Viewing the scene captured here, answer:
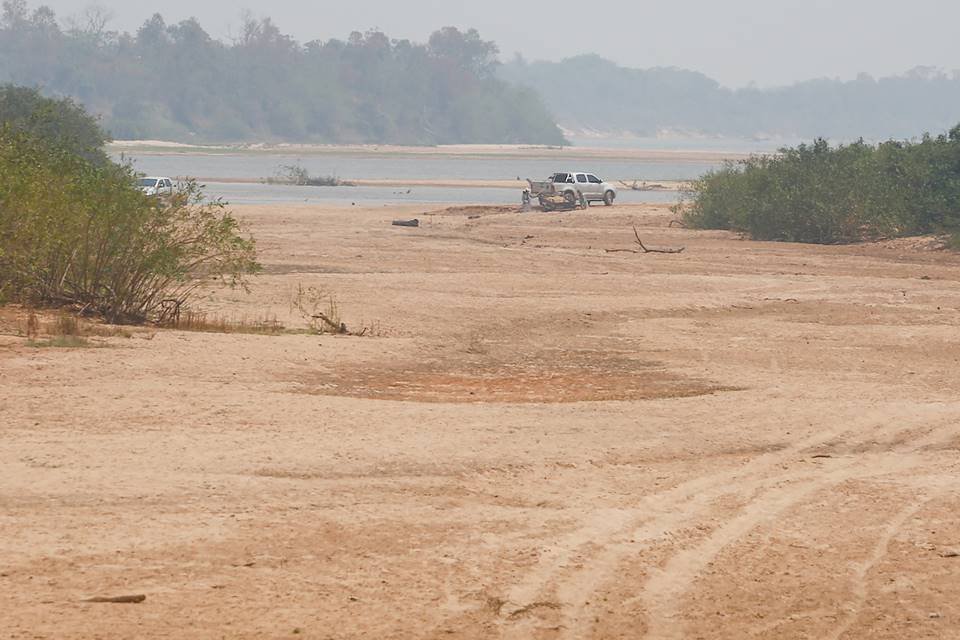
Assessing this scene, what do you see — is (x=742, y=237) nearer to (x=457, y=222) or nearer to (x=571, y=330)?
(x=457, y=222)

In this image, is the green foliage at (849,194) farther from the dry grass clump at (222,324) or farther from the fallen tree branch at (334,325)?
the dry grass clump at (222,324)

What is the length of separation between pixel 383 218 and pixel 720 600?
140 feet

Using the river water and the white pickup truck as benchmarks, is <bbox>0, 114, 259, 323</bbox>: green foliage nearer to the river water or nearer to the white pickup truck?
the river water

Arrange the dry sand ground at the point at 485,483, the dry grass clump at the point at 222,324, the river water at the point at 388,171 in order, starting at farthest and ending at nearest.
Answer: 1. the river water at the point at 388,171
2. the dry grass clump at the point at 222,324
3. the dry sand ground at the point at 485,483

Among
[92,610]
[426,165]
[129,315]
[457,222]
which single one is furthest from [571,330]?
[426,165]

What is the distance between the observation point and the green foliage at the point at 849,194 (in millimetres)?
40969

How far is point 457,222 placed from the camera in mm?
49719

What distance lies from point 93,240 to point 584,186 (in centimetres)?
4241

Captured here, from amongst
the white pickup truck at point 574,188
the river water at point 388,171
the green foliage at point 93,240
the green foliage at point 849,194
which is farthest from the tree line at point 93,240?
the white pickup truck at point 574,188

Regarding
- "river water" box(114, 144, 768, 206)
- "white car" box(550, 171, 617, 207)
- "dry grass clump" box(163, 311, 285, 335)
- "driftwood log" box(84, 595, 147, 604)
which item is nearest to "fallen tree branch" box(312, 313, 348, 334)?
"dry grass clump" box(163, 311, 285, 335)

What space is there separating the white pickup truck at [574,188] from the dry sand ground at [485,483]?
3699 cm

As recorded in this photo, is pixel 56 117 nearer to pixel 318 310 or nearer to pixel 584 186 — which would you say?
pixel 584 186

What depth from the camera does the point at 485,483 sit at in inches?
449

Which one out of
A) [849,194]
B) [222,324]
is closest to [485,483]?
[222,324]
